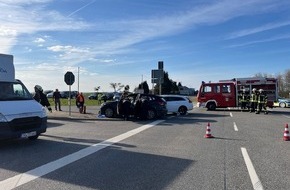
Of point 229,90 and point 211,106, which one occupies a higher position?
point 229,90

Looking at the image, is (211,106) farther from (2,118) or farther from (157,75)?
(2,118)

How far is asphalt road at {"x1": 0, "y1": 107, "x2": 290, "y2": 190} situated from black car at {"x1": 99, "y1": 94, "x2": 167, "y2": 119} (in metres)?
7.67

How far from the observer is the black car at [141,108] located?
20984 mm

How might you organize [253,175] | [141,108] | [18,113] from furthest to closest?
1. [141,108]
2. [18,113]
3. [253,175]

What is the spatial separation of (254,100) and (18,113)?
2166cm

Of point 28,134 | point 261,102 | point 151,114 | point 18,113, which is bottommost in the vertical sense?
point 28,134

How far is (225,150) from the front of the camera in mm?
10219

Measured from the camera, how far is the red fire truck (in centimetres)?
3023

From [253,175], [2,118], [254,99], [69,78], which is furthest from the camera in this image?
[254,99]

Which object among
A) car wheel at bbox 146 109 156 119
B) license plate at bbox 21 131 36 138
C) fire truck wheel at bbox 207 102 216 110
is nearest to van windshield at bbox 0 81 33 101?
license plate at bbox 21 131 36 138

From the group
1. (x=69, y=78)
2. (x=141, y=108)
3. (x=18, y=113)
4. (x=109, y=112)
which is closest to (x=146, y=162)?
(x=18, y=113)

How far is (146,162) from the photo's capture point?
8.52 meters

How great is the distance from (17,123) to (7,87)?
1.86 metres

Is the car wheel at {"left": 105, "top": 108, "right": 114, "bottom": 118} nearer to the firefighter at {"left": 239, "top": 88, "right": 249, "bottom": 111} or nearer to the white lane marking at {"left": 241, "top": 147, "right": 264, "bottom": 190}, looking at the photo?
the firefighter at {"left": 239, "top": 88, "right": 249, "bottom": 111}
